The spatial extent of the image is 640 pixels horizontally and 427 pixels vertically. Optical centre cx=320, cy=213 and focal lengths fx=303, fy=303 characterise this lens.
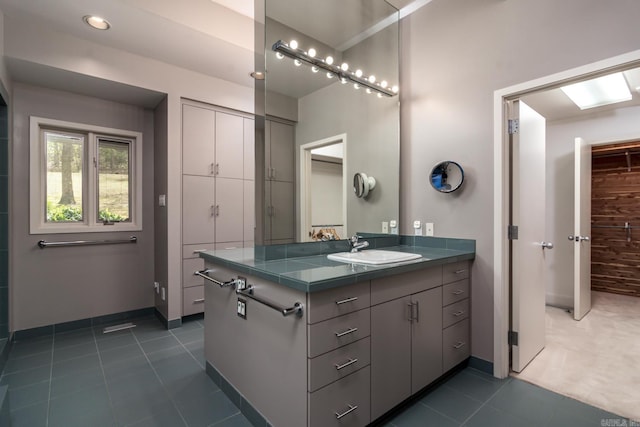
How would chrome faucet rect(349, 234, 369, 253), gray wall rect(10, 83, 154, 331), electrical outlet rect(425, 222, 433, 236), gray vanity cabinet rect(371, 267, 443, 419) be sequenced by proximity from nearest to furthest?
gray vanity cabinet rect(371, 267, 443, 419) < chrome faucet rect(349, 234, 369, 253) < electrical outlet rect(425, 222, 433, 236) < gray wall rect(10, 83, 154, 331)

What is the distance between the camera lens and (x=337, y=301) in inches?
56.7

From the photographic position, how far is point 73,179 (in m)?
3.22

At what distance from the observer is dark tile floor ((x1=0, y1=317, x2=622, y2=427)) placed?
1.74m

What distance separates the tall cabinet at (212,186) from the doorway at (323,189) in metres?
1.64

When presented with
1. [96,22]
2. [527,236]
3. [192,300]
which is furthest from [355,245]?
[96,22]

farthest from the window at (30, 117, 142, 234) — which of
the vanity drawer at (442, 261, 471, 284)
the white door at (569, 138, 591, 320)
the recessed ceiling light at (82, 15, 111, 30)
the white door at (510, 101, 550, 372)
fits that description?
the white door at (569, 138, 591, 320)

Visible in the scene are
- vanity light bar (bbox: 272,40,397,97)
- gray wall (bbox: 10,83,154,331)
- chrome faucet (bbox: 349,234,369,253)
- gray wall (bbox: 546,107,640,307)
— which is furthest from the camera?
gray wall (bbox: 546,107,640,307)

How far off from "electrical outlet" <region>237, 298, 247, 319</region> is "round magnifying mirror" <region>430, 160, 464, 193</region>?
1.72 meters

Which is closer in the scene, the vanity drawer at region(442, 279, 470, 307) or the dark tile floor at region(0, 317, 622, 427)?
the dark tile floor at region(0, 317, 622, 427)

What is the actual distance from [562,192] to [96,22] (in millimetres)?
5473

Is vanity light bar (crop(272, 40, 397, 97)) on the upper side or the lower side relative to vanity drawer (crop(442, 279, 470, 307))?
upper

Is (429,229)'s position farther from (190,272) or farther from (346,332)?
(190,272)

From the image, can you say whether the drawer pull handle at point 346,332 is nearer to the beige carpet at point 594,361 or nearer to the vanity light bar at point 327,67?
the beige carpet at point 594,361

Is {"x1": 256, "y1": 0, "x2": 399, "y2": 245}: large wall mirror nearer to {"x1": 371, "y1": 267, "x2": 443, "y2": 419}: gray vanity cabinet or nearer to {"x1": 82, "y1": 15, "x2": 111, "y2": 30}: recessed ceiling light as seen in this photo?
{"x1": 371, "y1": 267, "x2": 443, "y2": 419}: gray vanity cabinet
